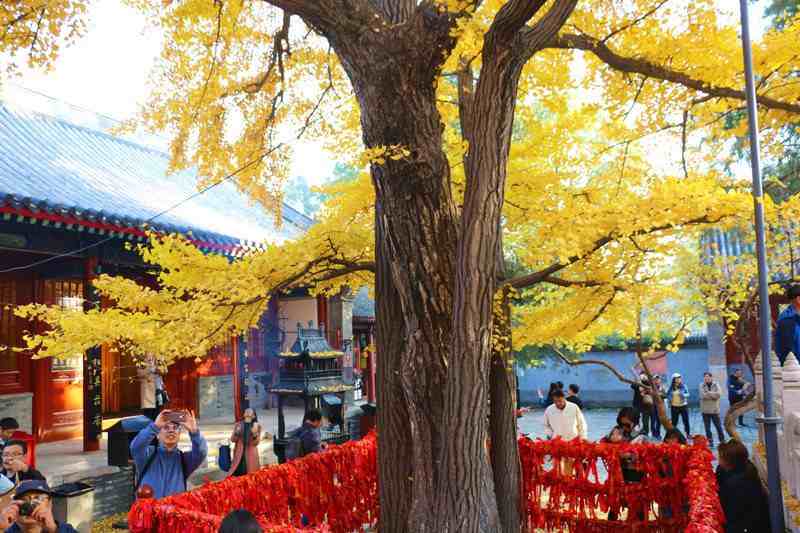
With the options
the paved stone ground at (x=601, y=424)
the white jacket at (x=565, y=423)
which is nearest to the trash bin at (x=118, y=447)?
the white jacket at (x=565, y=423)

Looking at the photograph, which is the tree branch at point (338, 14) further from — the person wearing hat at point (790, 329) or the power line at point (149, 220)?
the person wearing hat at point (790, 329)

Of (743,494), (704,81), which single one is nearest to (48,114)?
(704,81)

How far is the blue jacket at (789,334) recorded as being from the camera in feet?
19.0

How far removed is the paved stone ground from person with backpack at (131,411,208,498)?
10.1 meters

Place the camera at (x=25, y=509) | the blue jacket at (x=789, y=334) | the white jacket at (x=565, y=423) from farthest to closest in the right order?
1. the white jacket at (x=565, y=423)
2. the blue jacket at (x=789, y=334)
3. the camera at (x=25, y=509)

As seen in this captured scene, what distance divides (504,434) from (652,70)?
3.77m

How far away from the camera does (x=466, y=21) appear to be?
484 cm

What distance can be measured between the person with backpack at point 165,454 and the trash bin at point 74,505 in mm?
1897

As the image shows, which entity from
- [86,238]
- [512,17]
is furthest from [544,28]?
[86,238]

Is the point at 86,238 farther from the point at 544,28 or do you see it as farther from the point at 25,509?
the point at 544,28

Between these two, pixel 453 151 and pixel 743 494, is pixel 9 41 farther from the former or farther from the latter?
pixel 743 494

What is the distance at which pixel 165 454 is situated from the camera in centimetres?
564

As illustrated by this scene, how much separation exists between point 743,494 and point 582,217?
9.32 feet

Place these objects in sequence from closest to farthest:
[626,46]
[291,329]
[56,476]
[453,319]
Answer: [453,319] → [626,46] → [56,476] → [291,329]
